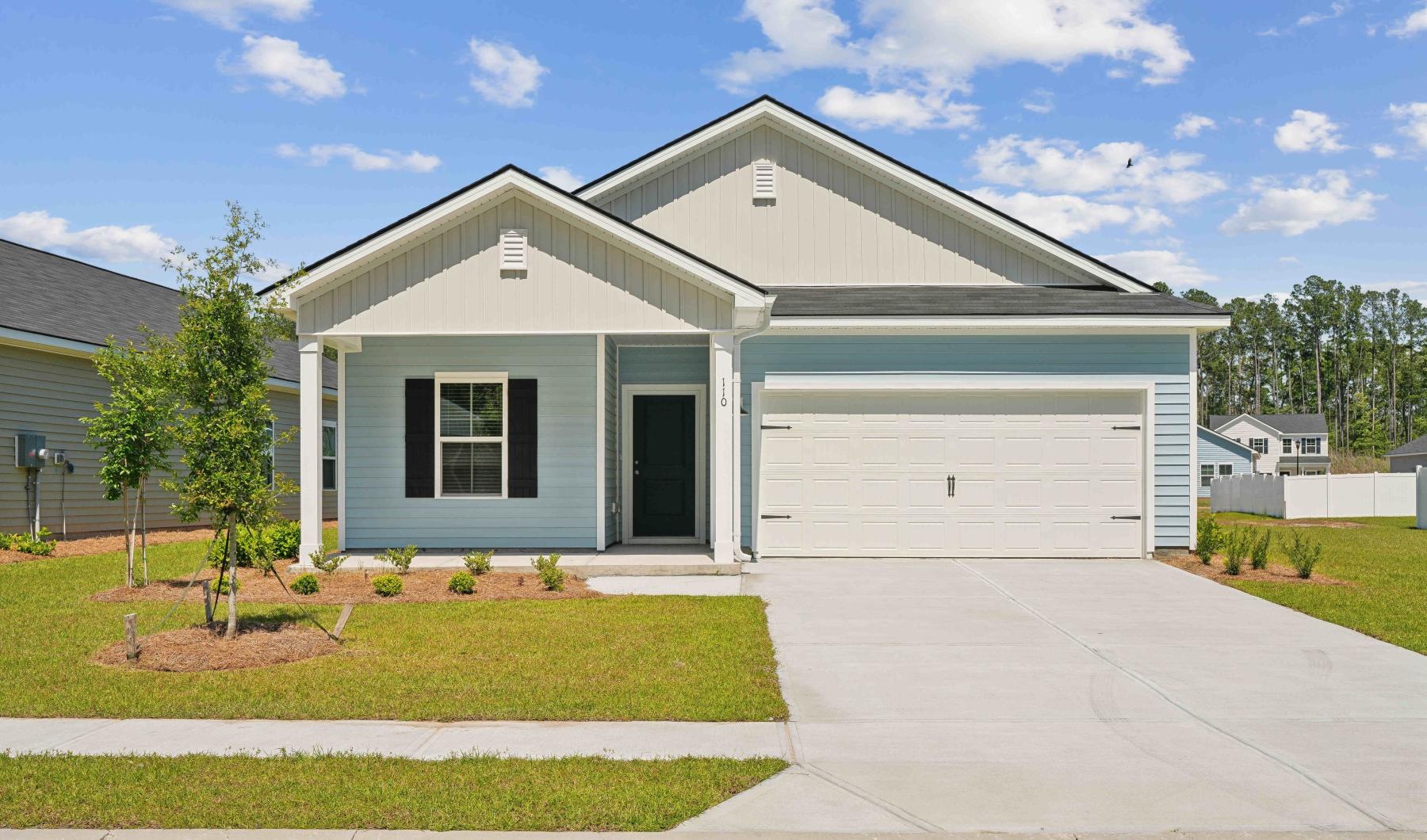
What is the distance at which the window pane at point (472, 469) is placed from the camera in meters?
14.1

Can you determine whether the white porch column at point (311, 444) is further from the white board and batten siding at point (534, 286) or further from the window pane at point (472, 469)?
the window pane at point (472, 469)

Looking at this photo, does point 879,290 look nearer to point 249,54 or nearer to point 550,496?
point 550,496

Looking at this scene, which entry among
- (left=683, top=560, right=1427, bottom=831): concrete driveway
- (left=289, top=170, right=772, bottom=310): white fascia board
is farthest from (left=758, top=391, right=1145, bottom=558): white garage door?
(left=683, top=560, right=1427, bottom=831): concrete driveway

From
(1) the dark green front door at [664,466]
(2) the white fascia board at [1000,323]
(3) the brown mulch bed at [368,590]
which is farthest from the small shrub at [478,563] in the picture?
(2) the white fascia board at [1000,323]

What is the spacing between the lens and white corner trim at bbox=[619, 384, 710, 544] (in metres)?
15.3

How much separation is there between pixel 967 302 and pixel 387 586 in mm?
8430

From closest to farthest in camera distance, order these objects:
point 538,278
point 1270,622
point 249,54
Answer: point 1270,622
point 538,278
point 249,54

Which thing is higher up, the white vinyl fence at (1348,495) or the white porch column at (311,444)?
the white porch column at (311,444)

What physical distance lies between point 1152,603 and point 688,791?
739 centimetres

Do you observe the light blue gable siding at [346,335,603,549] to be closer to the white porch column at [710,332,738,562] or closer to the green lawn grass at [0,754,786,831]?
the white porch column at [710,332,738,562]

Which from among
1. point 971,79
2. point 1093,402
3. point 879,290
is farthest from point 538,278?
point 971,79

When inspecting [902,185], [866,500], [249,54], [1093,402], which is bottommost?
[866,500]

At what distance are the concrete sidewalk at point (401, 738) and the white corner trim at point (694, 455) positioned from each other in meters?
9.30

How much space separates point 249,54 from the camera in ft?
56.3
